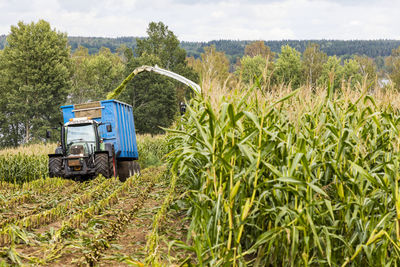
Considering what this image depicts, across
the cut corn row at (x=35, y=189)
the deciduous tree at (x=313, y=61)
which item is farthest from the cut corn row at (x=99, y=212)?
the deciduous tree at (x=313, y=61)

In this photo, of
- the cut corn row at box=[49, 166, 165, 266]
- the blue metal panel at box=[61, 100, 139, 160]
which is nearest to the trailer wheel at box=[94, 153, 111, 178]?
the cut corn row at box=[49, 166, 165, 266]

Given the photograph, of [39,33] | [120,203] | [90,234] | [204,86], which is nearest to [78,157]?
[120,203]

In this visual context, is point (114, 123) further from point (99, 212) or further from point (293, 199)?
point (293, 199)

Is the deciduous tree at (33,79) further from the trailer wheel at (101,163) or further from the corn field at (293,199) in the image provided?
the corn field at (293,199)

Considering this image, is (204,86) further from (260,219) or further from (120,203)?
(120,203)

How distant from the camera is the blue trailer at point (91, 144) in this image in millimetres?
13844

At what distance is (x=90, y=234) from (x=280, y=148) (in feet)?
12.6

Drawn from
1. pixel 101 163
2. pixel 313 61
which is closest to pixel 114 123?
pixel 101 163

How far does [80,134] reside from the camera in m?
14.5

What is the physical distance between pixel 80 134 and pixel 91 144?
19.9 inches

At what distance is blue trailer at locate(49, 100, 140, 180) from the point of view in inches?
545

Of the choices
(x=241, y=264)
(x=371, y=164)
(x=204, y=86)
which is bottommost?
(x=241, y=264)

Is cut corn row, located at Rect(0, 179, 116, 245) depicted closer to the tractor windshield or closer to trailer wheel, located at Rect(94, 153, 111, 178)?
trailer wheel, located at Rect(94, 153, 111, 178)

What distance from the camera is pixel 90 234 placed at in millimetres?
6996
